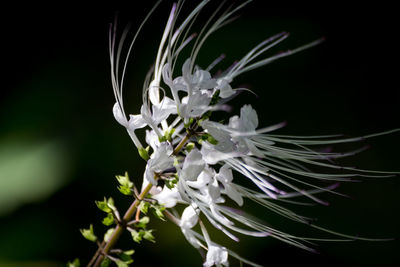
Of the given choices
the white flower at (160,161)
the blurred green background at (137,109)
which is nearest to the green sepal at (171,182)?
the white flower at (160,161)

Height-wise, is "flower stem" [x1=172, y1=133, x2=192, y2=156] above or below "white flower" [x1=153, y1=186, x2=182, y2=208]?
above

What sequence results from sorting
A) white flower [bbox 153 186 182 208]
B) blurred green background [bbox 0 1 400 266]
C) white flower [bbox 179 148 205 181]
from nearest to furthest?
white flower [bbox 179 148 205 181], white flower [bbox 153 186 182 208], blurred green background [bbox 0 1 400 266]

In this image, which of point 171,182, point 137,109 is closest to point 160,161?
point 171,182

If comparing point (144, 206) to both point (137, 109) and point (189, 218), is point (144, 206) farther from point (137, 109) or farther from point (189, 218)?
point (137, 109)

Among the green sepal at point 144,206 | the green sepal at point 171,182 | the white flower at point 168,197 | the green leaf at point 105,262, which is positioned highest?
the white flower at point 168,197

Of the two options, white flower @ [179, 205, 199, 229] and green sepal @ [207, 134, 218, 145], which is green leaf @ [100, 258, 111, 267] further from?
green sepal @ [207, 134, 218, 145]

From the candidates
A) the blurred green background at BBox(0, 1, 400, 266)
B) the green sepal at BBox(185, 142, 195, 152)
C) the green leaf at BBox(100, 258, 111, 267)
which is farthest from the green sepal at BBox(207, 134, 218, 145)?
the blurred green background at BBox(0, 1, 400, 266)

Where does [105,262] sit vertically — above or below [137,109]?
below

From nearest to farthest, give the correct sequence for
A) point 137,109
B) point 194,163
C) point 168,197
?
point 194,163 → point 168,197 → point 137,109

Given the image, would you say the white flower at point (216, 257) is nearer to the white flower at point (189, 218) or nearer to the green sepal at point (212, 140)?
the white flower at point (189, 218)
